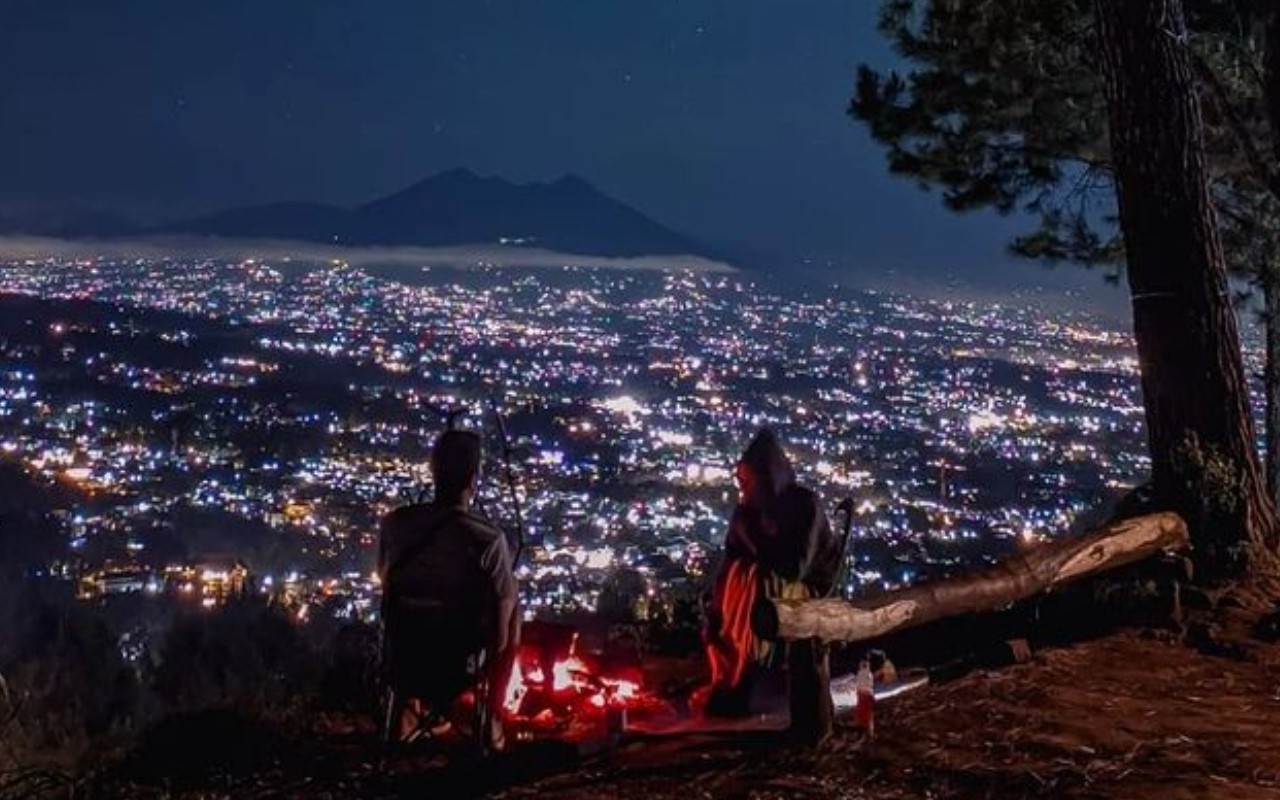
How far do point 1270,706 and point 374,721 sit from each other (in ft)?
15.2

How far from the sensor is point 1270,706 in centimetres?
567

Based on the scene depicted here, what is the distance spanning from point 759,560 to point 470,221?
101m

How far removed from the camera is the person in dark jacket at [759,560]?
6.00 meters

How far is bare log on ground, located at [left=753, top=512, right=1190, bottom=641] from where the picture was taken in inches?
194

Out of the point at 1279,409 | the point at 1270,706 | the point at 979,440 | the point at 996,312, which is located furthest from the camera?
the point at 996,312

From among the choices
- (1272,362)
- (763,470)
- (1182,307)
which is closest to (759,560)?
(763,470)

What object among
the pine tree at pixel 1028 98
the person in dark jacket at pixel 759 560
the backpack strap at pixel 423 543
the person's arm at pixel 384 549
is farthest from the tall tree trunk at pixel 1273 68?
the person's arm at pixel 384 549

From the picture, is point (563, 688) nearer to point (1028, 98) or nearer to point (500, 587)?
point (500, 587)

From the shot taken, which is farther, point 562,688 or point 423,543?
point 562,688

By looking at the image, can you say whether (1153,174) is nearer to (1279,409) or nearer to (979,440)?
(1279,409)

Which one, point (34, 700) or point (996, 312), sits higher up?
point (996, 312)

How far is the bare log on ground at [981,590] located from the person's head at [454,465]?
1.42m

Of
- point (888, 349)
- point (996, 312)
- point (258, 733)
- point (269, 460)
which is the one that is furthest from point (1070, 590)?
point (996, 312)

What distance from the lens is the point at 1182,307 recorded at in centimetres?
803
